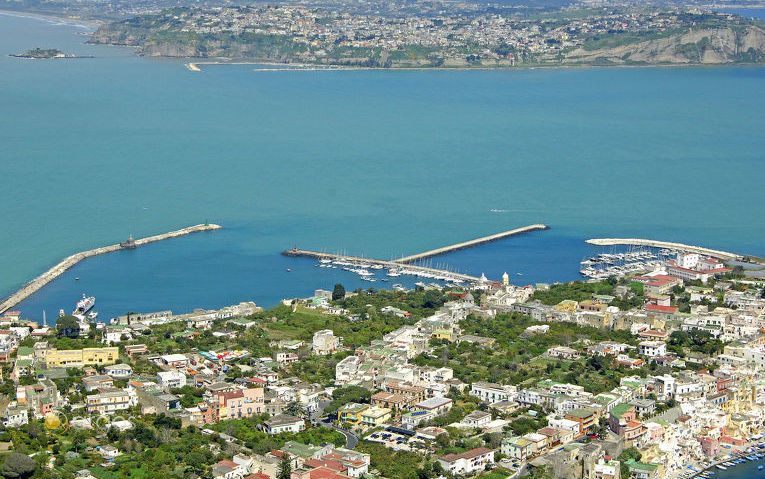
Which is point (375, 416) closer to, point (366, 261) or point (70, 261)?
point (366, 261)

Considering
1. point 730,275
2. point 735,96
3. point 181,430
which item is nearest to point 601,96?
point 735,96

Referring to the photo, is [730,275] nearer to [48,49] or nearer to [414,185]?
[414,185]

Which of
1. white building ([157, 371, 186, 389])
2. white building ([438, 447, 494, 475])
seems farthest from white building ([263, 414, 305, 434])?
white building ([438, 447, 494, 475])

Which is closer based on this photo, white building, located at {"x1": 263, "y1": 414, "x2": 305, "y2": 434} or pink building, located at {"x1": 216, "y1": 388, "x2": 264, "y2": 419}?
white building, located at {"x1": 263, "y1": 414, "x2": 305, "y2": 434}

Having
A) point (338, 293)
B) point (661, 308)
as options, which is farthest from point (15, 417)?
point (661, 308)

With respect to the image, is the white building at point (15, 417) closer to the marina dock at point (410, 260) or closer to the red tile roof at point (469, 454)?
the red tile roof at point (469, 454)

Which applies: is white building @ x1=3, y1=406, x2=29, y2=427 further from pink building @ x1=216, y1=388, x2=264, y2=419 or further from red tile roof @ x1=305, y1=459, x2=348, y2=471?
red tile roof @ x1=305, y1=459, x2=348, y2=471

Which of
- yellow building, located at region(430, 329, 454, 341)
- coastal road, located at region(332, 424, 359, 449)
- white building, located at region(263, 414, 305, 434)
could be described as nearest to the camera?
coastal road, located at region(332, 424, 359, 449)
